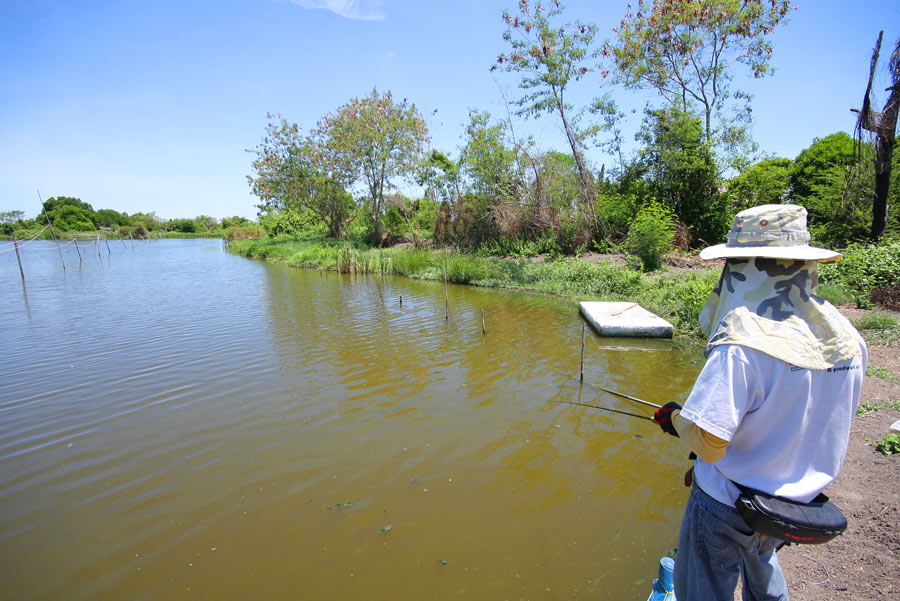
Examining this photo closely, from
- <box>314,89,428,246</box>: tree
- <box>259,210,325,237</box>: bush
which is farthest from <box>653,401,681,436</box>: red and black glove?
<box>259,210,325,237</box>: bush

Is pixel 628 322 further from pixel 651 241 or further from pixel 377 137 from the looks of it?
pixel 377 137

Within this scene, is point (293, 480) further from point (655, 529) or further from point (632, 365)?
point (632, 365)

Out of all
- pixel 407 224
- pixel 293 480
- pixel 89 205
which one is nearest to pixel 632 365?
pixel 293 480

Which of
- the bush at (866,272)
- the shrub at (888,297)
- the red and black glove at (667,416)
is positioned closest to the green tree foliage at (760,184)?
the bush at (866,272)

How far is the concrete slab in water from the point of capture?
7.96 metres

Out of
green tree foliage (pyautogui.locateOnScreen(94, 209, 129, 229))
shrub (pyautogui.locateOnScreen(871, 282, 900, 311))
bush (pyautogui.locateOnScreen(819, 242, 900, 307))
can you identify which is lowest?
shrub (pyautogui.locateOnScreen(871, 282, 900, 311))

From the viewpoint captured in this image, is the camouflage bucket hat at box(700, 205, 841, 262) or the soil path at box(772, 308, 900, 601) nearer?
the camouflage bucket hat at box(700, 205, 841, 262)

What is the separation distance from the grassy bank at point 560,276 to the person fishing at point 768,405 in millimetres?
7178

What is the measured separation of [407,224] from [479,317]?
17504 millimetres

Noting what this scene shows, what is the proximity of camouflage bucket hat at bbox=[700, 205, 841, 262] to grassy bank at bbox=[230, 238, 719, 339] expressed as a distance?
716 cm

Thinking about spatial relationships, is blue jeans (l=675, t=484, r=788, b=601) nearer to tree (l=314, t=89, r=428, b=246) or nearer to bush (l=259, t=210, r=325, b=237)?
tree (l=314, t=89, r=428, b=246)

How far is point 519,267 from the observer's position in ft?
50.6

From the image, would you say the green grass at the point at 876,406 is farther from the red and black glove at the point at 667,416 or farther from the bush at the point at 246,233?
the bush at the point at 246,233

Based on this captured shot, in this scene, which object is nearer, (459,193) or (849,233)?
(849,233)
